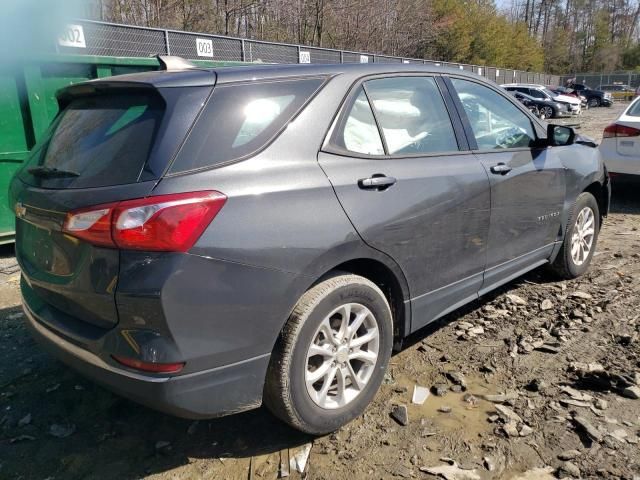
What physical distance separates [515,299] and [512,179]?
1.14m

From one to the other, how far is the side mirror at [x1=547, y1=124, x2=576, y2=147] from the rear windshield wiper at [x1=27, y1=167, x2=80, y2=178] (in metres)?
3.29

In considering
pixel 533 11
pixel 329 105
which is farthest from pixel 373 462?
pixel 533 11

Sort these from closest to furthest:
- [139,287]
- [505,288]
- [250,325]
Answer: [139,287], [250,325], [505,288]

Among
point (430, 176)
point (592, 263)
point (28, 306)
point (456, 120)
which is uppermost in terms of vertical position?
point (456, 120)

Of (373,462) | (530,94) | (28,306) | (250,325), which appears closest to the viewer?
(250,325)

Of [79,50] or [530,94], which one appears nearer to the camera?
[79,50]

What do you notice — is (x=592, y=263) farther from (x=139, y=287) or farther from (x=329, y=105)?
(x=139, y=287)

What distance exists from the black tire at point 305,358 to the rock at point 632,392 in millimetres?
1496

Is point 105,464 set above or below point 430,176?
below

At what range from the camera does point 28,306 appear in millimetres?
2736

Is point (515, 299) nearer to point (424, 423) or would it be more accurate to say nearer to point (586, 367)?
point (586, 367)

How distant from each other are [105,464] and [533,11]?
3832 inches

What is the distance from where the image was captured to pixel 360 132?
279 centimetres

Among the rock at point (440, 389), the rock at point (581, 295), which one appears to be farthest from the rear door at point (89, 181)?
the rock at point (581, 295)
